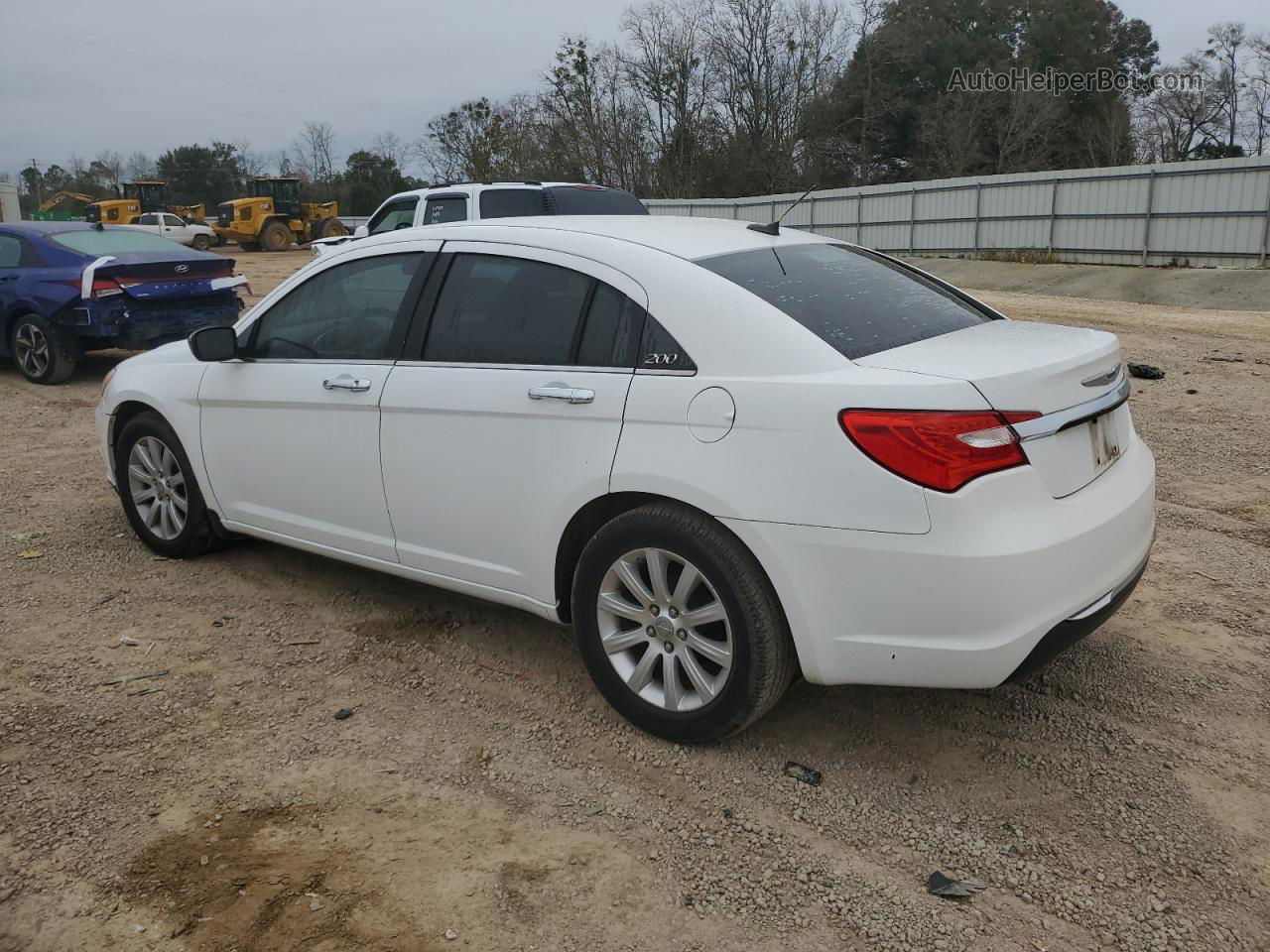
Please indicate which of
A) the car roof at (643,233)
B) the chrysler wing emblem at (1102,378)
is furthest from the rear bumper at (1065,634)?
the car roof at (643,233)

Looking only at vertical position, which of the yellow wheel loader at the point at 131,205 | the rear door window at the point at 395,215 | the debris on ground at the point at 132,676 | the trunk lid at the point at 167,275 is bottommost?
the debris on ground at the point at 132,676

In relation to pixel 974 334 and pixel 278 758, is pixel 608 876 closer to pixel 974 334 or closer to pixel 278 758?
pixel 278 758

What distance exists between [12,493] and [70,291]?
13.9 feet

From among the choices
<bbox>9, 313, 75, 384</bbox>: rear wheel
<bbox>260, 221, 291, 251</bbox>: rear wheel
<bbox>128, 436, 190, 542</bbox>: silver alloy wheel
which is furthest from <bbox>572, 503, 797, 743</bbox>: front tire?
<bbox>260, 221, 291, 251</bbox>: rear wheel

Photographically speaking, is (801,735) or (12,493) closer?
(801,735)

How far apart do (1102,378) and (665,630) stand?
154cm

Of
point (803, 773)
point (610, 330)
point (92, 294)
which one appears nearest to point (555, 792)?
point (803, 773)

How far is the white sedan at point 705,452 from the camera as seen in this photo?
2795 mm

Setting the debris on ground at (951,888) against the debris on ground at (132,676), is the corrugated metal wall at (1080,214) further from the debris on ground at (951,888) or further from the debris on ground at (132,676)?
the debris on ground at (132,676)

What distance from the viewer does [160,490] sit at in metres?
5.16

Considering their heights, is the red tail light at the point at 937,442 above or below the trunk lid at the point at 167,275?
below

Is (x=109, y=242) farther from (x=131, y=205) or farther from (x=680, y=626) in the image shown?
(x=131, y=205)

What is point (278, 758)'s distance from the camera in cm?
335

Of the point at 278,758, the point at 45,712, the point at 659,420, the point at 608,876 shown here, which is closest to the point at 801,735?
the point at 608,876
